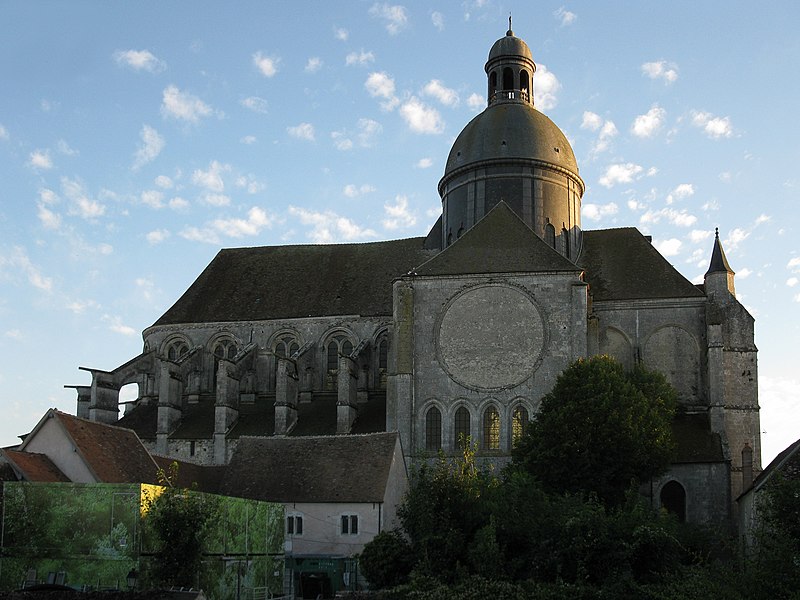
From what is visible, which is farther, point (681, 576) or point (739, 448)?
point (739, 448)

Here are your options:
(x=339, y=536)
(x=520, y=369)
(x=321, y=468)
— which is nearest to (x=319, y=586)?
(x=339, y=536)

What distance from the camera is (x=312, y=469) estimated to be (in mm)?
40406

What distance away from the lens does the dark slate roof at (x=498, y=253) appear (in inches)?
1778

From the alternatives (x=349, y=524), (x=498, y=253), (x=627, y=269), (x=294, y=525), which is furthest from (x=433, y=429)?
(x=627, y=269)

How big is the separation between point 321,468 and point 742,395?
18.0 metres

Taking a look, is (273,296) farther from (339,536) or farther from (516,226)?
(339,536)

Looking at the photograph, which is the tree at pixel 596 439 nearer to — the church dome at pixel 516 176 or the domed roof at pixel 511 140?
the church dome at pixel 516 176

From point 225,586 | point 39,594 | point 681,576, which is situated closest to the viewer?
point 39,594

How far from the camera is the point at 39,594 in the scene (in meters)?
25.9

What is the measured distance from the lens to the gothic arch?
47000 mm

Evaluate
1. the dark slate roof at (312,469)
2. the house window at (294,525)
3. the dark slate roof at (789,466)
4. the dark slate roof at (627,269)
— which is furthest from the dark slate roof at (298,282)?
the dark slate roof at (789,466)

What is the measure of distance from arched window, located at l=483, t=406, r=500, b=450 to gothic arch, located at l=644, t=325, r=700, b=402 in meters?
7.71

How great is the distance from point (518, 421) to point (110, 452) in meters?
16.3

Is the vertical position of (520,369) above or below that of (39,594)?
above
